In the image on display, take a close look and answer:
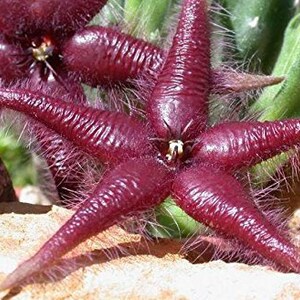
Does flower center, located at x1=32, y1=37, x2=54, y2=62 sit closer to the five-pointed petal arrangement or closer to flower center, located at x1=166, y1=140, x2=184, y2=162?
the five-pointed petal arrangement

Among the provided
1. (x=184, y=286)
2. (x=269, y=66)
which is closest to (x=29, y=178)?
(x=269, y=66)

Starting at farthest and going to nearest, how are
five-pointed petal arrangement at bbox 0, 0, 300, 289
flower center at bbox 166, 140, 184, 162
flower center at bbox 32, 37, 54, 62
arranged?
flower center at bbox 32, 37, 54, 62 → flower center at bbox 166, 140, 184, 162 → five-pointed petal arrangement at bbox 0, 0, 300, 289

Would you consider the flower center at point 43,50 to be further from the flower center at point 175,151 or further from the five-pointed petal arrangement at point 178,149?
the flower center at point 175,151

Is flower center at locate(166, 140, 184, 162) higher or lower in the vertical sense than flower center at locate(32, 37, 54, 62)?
lower

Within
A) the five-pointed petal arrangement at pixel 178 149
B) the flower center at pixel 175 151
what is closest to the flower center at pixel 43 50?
the five-pointed petal arrangement at pixel 178 149

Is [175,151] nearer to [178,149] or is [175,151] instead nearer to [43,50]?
[178,149]

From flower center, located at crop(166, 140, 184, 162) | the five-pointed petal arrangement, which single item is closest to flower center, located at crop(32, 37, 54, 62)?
the five-pointed petal arrangement

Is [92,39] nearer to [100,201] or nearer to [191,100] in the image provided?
[191,100]

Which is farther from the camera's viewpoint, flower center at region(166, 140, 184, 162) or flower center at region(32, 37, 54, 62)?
flower center at region(32, 37, 54, 62)
